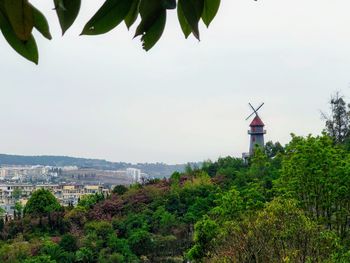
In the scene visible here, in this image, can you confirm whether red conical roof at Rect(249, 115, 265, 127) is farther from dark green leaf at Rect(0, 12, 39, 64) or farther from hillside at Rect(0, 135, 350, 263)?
dark green leaf at Rect(0, 12, 39, 64)

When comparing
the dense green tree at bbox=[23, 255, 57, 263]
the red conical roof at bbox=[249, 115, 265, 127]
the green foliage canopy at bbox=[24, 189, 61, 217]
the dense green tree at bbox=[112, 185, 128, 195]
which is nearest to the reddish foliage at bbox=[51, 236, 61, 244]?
the dense green tree at bbox=[23, 255, 57, 263]

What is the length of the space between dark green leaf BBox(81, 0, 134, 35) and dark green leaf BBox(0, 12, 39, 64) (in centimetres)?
4

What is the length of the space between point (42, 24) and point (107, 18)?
0.05m

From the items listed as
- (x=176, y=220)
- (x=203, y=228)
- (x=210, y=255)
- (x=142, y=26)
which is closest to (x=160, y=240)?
(x=176, y=220)

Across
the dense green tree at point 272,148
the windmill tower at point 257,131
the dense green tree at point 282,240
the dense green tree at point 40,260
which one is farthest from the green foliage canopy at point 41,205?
the windmill tower at point 257,131

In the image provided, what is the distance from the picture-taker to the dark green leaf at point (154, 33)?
1.45ft

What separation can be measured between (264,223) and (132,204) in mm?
11484

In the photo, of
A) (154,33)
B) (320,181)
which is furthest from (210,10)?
(320,181)

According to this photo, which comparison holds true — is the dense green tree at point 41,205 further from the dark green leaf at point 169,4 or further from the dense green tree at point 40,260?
the dark green leaf at point 169,4

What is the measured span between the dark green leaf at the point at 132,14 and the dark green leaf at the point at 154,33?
0.8 inches

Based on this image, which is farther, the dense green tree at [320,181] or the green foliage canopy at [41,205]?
the green foliage canopy at [41,205]

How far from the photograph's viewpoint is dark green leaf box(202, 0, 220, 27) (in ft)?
1.53

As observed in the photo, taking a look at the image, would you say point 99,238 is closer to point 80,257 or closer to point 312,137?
point 80,257

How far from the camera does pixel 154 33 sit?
457mm
